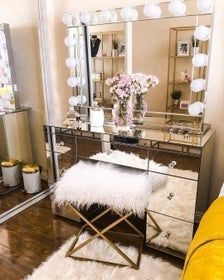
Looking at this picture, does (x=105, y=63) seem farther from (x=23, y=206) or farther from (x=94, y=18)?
(x=23, y=206)

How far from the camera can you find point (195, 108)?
6.07ft

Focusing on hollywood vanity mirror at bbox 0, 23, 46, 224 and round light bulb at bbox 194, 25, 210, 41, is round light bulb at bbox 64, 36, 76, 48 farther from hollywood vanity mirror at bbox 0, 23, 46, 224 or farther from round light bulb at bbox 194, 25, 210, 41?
round light bulb at bbox 194, 25, 210, 41

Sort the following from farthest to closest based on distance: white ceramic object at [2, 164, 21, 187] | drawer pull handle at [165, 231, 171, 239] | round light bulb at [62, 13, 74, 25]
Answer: white ceramic object at [2, 164, 21, 187], round light bulb at [62, 13, 74, 25], drawer pull handle at [165, 231, 171, 239]

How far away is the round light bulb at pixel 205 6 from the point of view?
165 centimetres

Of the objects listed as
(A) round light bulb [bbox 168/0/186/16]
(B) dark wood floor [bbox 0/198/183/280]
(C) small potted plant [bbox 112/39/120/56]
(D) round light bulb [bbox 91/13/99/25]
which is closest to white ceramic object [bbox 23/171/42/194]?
(B) dark wood floor [bbox 0/198/183/280]

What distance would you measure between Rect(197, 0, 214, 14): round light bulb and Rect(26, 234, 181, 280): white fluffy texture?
5.59 feet

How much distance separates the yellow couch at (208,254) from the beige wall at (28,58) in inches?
82.8

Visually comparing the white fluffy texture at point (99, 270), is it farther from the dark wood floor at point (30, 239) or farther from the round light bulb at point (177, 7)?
the round light bulb at point (177, 7)

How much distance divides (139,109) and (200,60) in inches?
22.8

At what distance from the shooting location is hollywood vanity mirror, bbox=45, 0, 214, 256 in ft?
5.51

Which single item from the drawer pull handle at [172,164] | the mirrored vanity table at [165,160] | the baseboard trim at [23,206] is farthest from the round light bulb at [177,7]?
the baseboard trim at [23,206]

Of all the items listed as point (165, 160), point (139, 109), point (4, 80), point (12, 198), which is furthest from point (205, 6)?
point (12, 198)

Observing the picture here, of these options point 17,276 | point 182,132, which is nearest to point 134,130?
point 182,132

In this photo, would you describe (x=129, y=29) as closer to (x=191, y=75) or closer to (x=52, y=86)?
(x=191, y=75)
